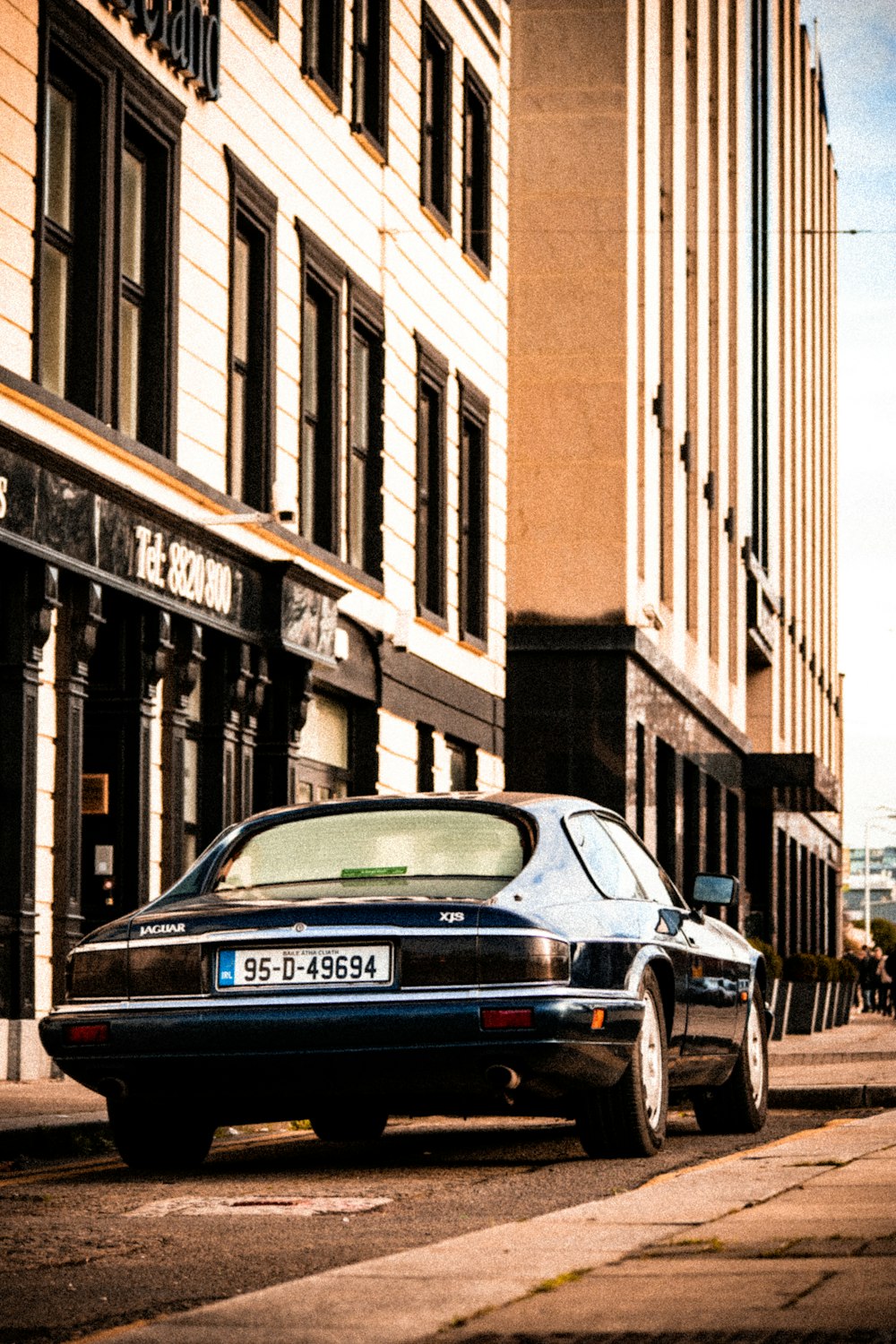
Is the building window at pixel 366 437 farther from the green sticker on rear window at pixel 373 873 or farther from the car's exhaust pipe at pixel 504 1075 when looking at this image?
the car's exhaust pipe at pixel 504 1075

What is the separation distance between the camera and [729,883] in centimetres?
1089

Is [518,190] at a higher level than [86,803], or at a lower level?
higher

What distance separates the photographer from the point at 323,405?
21.5m

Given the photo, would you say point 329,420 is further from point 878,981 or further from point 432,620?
point 878,981

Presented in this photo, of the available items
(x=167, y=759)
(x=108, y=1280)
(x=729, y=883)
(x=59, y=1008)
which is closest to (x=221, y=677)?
(x=167, y=759)

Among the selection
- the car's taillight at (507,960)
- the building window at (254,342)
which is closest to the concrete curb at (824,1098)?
the car's taillight at (507,960)

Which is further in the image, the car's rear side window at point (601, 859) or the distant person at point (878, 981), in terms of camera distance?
the distant person at point (878, 981)

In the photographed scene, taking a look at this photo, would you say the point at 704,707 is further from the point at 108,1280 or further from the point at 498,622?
the point at 108,1280

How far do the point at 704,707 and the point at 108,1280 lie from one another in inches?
1322

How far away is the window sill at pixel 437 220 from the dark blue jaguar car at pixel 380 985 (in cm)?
1580

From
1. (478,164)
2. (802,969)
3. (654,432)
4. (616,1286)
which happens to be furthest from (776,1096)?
(654,432)

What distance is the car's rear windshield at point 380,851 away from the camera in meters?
8.95

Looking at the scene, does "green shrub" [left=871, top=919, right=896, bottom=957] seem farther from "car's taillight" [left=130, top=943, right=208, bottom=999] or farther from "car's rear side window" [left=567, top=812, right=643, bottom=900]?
"car's taillight" [left=130, top=943, right=208, bottom=999]

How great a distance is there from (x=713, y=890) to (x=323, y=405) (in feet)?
37.0
